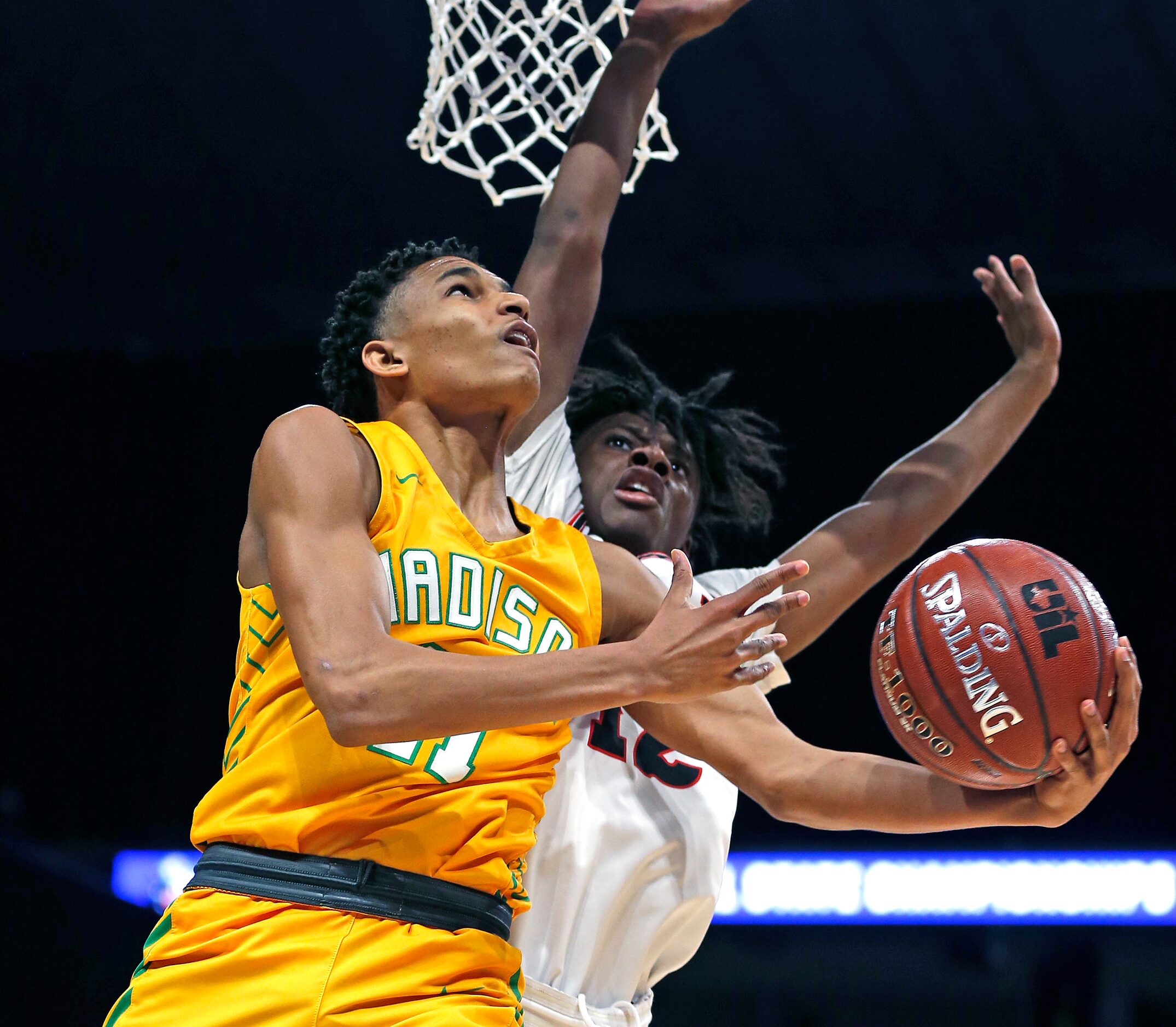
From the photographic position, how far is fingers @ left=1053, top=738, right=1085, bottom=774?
6.01ft

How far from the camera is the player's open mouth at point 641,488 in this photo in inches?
115

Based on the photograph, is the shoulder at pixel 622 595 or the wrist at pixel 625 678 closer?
the wrist at pixel 625 678

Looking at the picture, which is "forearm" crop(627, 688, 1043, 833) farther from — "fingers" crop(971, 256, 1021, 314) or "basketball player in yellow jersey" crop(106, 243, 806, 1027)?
"fingers" crop(971, 256, 1021, 314)

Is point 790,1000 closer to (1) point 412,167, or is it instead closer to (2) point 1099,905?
(2) point 1099,905

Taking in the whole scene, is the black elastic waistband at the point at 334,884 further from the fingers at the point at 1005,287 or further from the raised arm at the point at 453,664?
the fingers at the point at 1005,287

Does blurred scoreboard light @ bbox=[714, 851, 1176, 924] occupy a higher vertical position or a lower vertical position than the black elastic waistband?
lower

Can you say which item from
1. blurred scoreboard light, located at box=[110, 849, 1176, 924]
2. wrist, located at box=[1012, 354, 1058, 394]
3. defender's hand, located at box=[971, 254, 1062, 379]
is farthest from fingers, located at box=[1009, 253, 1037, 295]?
blurred scoreboard light, located at box=[110, 849, 1176, 924]

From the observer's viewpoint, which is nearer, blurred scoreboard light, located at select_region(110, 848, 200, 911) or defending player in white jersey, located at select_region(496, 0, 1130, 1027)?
defending player in white jersey, located at select_region(496, 0, 1130, 1027)

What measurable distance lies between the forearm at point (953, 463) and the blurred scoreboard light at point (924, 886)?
2.96 meters

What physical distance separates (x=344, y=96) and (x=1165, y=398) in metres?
3.73

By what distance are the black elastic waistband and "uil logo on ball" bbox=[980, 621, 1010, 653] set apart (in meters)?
0.79

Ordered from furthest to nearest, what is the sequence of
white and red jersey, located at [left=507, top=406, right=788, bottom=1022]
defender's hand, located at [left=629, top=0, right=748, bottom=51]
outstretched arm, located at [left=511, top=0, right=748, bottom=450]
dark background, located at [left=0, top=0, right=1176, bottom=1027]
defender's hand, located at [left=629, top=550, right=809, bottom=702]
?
dark background, located at [left=0, top=0, right=1176, bottom=1027]
defender's hand, located at [left=629, top=0, right=748, bottom=51]
outstretched arm, located at [left=511, top=0, right=748, bottom=450]
white and red jersey, located at [left=507, top=406, right=788, bottom=1022]
defender's hand, located at [left=629, top=550, right=809, bottom=702]

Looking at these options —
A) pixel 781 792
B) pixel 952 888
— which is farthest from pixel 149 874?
pixel 781 792

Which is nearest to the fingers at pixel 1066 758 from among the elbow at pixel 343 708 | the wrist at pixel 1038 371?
the elbow at pixel 343 708
